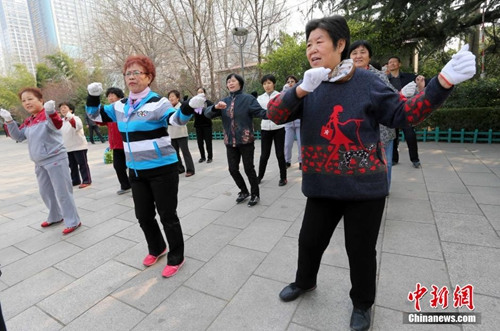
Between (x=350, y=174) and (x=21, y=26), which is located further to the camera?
(x=21, y=26)

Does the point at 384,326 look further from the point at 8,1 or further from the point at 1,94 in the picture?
the point at 8,1

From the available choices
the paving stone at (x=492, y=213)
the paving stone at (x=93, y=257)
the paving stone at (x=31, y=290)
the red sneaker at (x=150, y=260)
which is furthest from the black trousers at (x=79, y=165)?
the paving stone at (x=492, y=213)

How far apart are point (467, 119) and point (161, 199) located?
315 inches

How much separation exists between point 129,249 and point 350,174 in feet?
8.33

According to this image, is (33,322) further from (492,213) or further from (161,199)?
(492,213)

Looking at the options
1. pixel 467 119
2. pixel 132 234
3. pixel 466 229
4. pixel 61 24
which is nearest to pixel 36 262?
pixel 132 234

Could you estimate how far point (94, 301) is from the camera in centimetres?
228

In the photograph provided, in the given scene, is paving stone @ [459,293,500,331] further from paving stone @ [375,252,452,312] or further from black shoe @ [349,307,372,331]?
black shoe @ [349,307,372,331]

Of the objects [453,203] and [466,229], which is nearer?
[466,229]

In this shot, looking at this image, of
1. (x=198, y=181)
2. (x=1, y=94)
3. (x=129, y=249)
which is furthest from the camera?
(x=1, y=94)

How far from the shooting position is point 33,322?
6.90 feet

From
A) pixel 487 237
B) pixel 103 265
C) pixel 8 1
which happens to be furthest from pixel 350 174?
pixel 8 1

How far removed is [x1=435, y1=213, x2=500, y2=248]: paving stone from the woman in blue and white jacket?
2.62m

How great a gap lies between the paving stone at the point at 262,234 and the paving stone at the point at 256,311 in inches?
24.3
